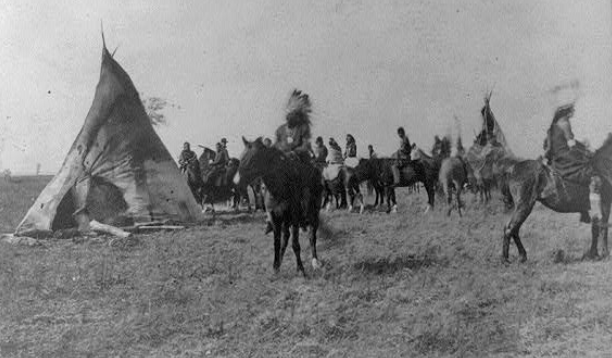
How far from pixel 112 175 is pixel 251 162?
4.97 metres

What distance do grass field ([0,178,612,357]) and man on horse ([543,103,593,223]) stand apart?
3.17ft

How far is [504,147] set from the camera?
8.89 metres

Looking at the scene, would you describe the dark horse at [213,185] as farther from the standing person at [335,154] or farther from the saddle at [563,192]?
the saddle at [563,192]

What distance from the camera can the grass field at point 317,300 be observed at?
5.57 metres

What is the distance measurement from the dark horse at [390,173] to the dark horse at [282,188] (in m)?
7.28

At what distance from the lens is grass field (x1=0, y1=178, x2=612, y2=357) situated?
5566mm

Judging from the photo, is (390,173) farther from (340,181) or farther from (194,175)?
(194,175)

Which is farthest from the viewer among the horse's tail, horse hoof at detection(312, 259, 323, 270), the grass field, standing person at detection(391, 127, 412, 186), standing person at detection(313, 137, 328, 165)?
standing person at detection(391, 127, 412, 186)

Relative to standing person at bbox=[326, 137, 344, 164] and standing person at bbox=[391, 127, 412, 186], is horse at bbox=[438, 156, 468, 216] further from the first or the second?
standing person at bbox=[326, 137, 344, 164]

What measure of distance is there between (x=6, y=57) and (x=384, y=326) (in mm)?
6296

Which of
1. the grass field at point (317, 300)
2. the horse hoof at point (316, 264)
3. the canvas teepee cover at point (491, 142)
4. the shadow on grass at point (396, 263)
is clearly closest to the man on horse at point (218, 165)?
the grass field at point (317, 300)

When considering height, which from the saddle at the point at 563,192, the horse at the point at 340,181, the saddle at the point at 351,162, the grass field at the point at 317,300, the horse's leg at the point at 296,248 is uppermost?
the saddle at the point at 351,162

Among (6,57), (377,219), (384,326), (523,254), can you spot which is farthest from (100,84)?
(523,254)

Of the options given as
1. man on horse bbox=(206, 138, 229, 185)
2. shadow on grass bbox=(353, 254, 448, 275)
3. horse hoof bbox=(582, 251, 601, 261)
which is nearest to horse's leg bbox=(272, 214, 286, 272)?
shadow on grass bbox=(353, 254, 448, 275)
